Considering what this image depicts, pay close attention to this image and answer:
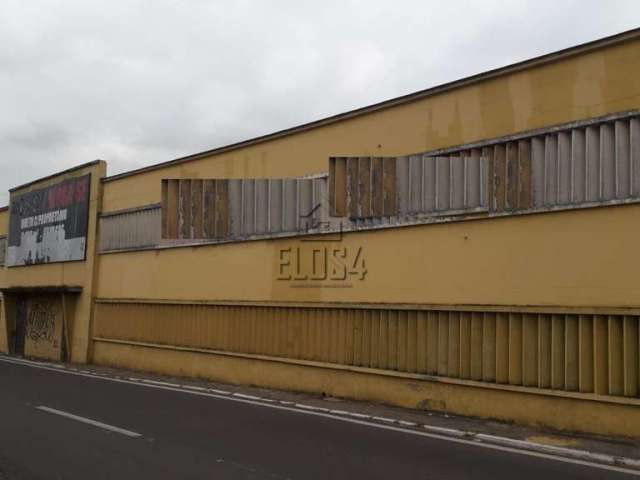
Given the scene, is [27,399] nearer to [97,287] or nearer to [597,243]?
[97,287]

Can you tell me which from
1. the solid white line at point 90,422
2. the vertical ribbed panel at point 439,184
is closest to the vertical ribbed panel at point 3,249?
the solid white line at point 90,422

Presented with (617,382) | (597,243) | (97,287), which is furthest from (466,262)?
(97,287)

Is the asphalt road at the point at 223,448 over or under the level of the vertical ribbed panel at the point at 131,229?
under

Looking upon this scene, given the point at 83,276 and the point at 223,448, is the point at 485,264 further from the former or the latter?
the point at 83,276

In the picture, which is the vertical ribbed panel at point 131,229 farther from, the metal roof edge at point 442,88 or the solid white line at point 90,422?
the solid white line at point 90,422

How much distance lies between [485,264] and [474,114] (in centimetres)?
247

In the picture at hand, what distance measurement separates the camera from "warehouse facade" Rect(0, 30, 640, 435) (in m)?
9.16

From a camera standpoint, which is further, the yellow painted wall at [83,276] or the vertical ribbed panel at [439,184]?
the yellow painted wall at [83,276]

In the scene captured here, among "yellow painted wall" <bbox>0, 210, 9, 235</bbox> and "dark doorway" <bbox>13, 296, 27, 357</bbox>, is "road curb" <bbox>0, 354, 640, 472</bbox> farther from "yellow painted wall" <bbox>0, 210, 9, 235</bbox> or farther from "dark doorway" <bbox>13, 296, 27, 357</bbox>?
"yellow painted wall" <bbox>0, 210, 9, 235</bbox>

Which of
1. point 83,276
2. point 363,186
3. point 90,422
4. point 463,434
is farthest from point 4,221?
point 463,434

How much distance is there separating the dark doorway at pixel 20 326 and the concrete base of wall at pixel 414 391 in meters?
9.48

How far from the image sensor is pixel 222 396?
1284 cm

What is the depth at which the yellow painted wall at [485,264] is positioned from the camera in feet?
29.5

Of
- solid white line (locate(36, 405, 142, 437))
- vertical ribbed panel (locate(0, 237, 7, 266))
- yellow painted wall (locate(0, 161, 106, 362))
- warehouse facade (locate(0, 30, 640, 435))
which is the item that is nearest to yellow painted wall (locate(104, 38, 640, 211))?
warehouse facade (locate(0, 30, 640, 435))
